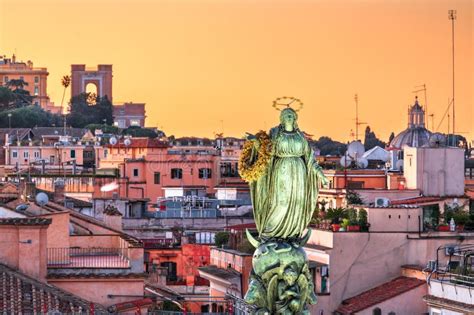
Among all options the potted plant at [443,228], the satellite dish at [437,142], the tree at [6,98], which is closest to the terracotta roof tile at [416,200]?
the satellite dish at [437,142]

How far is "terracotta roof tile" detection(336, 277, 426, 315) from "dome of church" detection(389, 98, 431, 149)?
27.2 metres

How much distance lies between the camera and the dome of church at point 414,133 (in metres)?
67.4

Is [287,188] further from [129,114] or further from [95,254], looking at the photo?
[129,114]

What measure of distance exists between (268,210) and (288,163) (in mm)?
284

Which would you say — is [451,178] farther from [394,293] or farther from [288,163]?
[288,163]

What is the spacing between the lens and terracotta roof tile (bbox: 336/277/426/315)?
33.3 meters

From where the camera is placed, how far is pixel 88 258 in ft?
101

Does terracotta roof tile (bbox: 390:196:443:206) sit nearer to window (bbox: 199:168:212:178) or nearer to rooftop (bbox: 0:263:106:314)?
rooftop (bbox: 0:263:106:314)

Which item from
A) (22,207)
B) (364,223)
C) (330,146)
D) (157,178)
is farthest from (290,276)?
(330,146)

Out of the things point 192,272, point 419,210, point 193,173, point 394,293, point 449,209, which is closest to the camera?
point 394,293

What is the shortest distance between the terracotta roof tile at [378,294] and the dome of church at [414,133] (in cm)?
2717

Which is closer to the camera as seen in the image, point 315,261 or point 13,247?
point 13,247

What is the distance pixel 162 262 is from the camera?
45.3 meters

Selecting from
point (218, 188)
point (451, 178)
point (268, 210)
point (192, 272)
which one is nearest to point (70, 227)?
point (192, 272)
